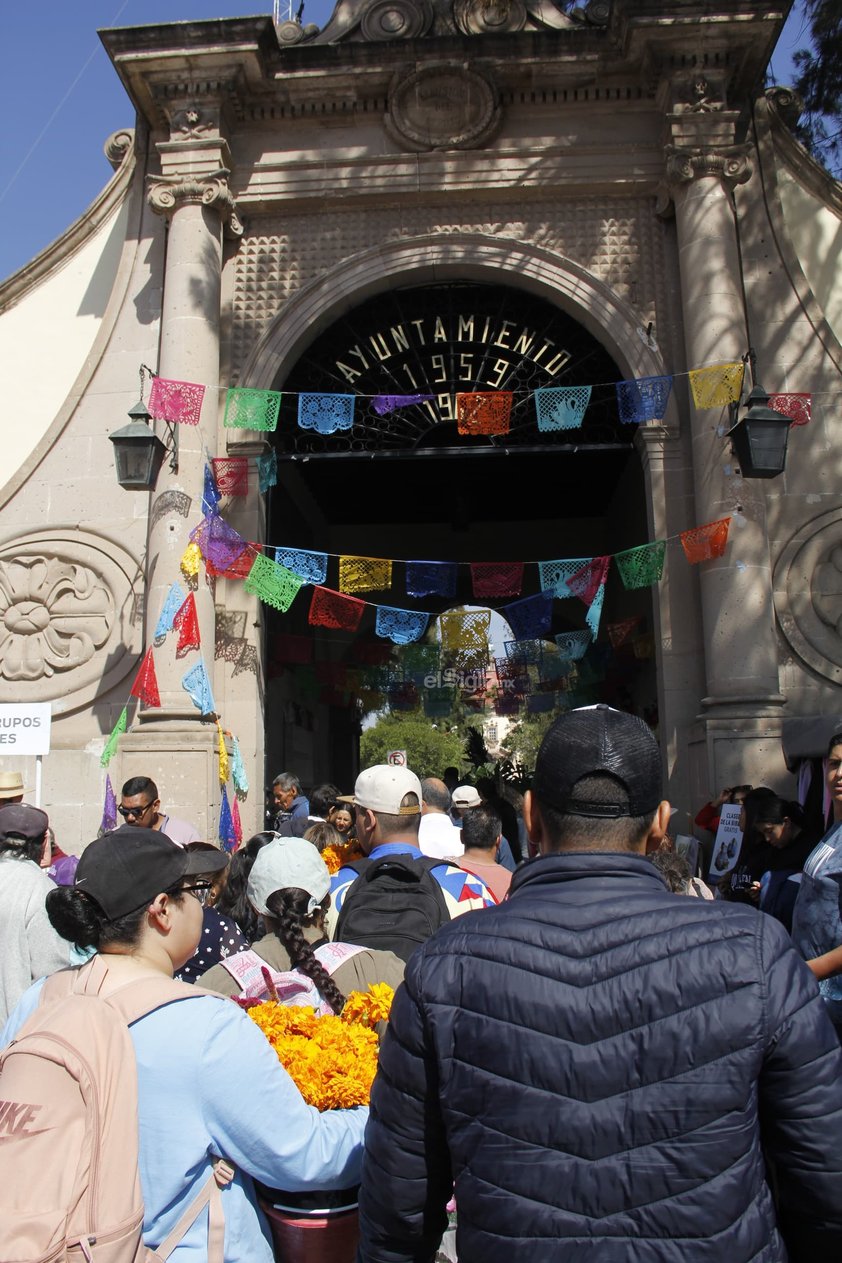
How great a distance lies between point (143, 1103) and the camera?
1930mm

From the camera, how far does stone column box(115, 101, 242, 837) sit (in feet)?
28.7

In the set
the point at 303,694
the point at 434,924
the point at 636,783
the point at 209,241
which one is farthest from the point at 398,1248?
the point at 303,694

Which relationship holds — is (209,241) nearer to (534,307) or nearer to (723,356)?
(534,307)

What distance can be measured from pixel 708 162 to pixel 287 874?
8.63 meters

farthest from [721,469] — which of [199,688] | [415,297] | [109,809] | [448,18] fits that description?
[109,809]

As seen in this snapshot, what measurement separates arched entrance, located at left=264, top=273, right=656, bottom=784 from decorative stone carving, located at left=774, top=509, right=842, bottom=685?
1936 mm

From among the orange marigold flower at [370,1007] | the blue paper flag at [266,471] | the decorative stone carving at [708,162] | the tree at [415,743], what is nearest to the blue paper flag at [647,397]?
the decorative stone carving at [708,162]

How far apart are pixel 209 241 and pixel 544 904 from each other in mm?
9491

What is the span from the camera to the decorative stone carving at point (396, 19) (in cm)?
1034

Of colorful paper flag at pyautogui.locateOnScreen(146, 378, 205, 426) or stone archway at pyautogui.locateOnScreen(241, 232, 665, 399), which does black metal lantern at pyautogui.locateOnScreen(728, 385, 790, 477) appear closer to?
stone archway at pyautogui.locateOnScreen(241, 232, 665, 399)

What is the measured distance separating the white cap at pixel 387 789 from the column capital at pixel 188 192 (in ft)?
24.7

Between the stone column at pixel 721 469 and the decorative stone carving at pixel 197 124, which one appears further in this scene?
the decorative stone carving at pixel 197 124

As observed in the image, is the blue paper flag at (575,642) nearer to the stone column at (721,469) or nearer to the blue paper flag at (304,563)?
the stone column at (721,469)

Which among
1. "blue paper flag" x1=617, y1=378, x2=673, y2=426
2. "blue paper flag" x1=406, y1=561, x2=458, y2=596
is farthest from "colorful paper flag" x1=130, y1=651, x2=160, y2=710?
"blue paper flag" x1=617, y1=378, x2=673, y2=426
